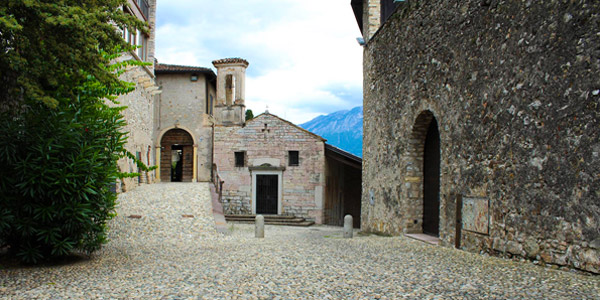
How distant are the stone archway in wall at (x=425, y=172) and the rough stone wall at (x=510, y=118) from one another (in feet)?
0.10

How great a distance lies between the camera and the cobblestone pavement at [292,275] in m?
4.26

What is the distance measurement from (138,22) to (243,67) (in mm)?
16347

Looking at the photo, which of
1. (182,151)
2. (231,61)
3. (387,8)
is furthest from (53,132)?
(182,151)

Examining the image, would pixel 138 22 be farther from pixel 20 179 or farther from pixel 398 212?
pixel 398 212

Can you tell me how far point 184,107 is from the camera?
2397 cm

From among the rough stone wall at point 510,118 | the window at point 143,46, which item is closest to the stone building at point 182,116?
the window at point 143,46

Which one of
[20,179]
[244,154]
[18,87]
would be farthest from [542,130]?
[244,154]

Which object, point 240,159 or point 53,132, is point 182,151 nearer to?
point 240,159

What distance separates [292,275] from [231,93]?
18.0 m

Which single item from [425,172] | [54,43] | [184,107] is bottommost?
[425,172]

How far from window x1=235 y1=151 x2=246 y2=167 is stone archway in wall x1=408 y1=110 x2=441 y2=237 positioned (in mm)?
Result: 12703

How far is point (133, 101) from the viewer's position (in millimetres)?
17516

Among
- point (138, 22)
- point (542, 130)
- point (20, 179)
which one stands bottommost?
point (20, 179)

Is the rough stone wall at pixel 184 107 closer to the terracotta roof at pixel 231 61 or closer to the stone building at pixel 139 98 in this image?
the terracotta roof at pixel 231 61
